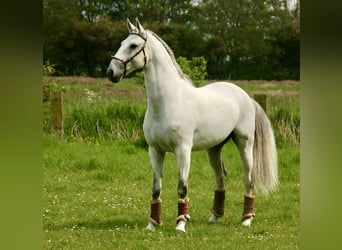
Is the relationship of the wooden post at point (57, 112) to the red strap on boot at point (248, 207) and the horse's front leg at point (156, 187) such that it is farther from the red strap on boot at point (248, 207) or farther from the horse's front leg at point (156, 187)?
the red strap on boot at point (248, 207)

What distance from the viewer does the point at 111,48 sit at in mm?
4074

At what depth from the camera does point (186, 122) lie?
3.51 meters

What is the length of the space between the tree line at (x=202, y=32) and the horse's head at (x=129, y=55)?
21cm

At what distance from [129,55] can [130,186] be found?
2601 mm

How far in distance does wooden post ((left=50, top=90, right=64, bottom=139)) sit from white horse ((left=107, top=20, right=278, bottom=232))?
3006mm

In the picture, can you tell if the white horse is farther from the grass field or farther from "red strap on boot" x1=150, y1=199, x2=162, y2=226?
the grass field

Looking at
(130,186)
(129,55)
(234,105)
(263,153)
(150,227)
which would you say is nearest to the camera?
(129,55)

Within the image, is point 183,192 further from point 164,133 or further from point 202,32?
point 202,32

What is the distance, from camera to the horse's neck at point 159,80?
11.4 feet

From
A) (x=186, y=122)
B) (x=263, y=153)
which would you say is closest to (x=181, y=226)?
(x=186, y=122)

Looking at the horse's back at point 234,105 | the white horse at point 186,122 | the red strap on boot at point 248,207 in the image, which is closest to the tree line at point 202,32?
the horse's back at point 234,105

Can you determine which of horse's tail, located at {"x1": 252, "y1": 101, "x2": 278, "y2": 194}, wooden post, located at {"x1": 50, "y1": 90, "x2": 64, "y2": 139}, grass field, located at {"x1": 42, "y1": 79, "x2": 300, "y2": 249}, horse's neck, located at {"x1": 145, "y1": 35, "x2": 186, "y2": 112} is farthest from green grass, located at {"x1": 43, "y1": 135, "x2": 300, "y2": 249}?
horse's neck, located at {"x1": 145, "y1": 35, "x2": 186, "y2": 112}
